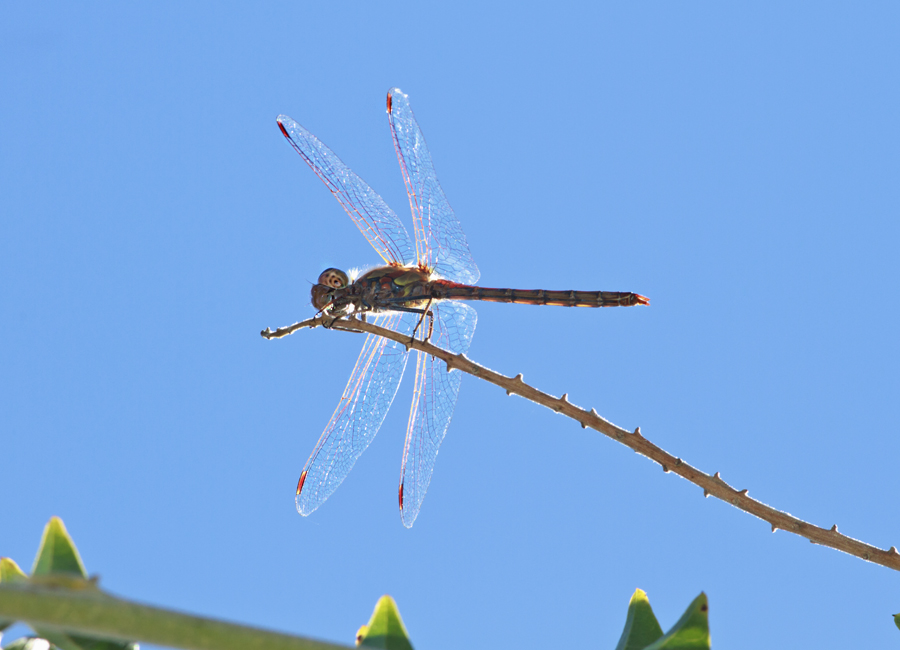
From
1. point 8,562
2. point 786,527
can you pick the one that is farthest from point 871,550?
point 8,562

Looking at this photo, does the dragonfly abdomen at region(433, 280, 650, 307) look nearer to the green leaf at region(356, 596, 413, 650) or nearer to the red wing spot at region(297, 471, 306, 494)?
the red wing spot at region(297, 471, 306, 494)

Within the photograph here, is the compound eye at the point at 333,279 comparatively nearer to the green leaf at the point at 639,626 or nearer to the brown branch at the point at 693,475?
the brown branch at the point at 693,475

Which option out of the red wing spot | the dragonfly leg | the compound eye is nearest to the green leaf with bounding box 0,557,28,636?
the red wing spot

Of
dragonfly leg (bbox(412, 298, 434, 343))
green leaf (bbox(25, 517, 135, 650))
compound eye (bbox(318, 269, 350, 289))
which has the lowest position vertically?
green leaf (bbox(25, 517, 135, 650))

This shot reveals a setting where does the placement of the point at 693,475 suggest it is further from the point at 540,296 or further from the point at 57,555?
the point at 540,296

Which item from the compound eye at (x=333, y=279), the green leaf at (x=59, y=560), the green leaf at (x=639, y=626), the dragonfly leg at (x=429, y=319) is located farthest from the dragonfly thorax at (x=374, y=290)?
the green leaf at (x=59, y=560)

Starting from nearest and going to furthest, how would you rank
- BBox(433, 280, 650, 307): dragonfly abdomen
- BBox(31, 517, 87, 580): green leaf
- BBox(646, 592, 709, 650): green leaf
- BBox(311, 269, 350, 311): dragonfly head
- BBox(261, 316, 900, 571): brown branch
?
BBox(31, 517, 87, 580): green leaf → BBox(646, 592, 709, 650): green leaf → BBox(261, 316, 900, 571): brown branch → BBox(311, 269, 350, 311): dragonfly head → BBox(433, 280, 650, 307): dragonfly abdomen

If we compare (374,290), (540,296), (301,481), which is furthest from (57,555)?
(540,296)

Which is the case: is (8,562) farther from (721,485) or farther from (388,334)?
(721,485)
